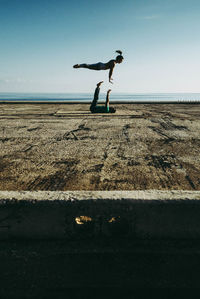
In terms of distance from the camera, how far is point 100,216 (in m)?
1.64

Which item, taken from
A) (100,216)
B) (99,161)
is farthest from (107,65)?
(100,216)

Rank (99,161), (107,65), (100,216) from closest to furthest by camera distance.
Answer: (100,216), (99,161), (107,65)

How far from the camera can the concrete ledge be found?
1.63 metres

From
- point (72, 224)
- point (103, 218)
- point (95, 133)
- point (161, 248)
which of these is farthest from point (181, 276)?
point (95, 133)

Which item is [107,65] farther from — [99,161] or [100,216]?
[100,216]

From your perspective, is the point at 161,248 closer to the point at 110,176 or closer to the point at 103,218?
the point at 103,218

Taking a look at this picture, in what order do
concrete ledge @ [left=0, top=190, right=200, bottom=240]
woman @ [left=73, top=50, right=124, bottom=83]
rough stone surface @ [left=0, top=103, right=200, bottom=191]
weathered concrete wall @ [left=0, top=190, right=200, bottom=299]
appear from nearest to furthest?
weathered concrete wall @ [left=0, top=190, right=200, bottom=299]
concrete ledge @ [left=0, top=190, right=200, bottom=240]
rough stone surface @ [left=0, top=103, right=200, bottom=191]
woman @ [left=73, top=50, right=124, bottom=83]

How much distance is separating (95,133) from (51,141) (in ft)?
3.97

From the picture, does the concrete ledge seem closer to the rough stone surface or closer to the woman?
the rough stone surface

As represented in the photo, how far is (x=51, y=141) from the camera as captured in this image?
Answer: 14.8ft

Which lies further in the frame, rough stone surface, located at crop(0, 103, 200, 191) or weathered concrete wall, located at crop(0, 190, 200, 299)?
rough stone surface, located at crop(0, 103, 200, 191)

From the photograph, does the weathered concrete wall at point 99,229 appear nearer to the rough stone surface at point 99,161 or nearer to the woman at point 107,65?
the rough stone surface at point 99,161

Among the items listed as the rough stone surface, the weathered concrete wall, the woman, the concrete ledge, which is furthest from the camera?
the woman

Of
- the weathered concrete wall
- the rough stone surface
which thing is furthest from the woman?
the weathered concrete wall
